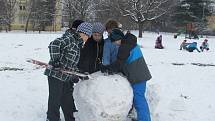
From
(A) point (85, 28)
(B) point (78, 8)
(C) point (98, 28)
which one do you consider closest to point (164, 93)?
(C) point (98, 28)

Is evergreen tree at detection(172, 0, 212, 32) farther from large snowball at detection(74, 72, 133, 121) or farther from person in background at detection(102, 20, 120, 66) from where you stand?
large snowball at detection(74, 72, 133, 121)

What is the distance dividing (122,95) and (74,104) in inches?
36.5

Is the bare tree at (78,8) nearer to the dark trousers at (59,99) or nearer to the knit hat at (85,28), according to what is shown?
the dark trousers at (59,99)

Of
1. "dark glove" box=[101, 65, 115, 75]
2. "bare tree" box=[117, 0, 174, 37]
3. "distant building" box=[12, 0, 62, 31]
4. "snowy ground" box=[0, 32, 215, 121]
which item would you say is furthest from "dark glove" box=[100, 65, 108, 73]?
"distant building" box=[12, 0, 62, 31]

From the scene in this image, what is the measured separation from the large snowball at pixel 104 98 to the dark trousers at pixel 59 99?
157mm

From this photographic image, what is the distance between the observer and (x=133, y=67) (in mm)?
7207

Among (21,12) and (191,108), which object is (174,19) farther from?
(191,108)

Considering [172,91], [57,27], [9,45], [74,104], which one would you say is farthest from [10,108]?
[57,27]

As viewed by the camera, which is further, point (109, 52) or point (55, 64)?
point (109, 52)

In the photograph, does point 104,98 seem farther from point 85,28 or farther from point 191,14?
point 191,14

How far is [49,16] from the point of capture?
2778 inches

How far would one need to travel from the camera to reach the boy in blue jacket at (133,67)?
7.11m

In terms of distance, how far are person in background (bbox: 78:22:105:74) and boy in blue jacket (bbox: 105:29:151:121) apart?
355 mm

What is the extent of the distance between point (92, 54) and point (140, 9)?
1687 inches
